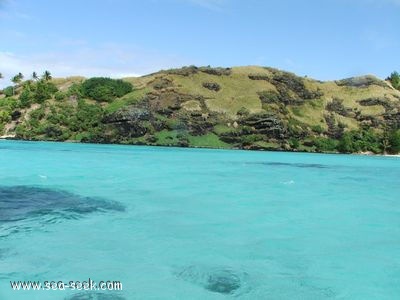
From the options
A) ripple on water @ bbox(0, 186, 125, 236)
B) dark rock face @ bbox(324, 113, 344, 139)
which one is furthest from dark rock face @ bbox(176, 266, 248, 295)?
dark rock face @ bbox(324, 113, 344, 139)

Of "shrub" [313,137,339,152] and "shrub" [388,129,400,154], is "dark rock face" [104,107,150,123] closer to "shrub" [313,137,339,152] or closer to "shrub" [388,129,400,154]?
"shrub" [313,137,339,152]

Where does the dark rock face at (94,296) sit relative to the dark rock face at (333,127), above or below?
below

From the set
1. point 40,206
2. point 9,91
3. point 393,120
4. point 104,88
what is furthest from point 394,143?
point 9,91

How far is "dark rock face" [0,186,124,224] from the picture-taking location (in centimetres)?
2419

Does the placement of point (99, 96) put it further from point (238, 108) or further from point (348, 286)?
point (348, 286)

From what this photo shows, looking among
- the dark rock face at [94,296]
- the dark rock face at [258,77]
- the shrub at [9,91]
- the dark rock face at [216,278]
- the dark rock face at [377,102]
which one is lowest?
the dark rock face at [216,278]

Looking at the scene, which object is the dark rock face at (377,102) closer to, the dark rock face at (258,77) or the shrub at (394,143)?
the shrub at (394,143)

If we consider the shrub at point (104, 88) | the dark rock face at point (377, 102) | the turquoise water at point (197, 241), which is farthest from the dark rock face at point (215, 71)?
the turquoise water at point (197, 241)

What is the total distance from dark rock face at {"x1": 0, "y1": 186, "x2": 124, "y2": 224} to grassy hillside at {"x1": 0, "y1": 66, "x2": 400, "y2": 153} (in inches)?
4608

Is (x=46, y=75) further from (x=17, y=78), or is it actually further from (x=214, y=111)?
(x=214, y=111)

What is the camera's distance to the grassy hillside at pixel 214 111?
6058 inches

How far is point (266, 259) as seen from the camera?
18484 mm

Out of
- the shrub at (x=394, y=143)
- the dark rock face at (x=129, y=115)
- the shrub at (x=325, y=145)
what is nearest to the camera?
the shrub at (x=394, y=143)

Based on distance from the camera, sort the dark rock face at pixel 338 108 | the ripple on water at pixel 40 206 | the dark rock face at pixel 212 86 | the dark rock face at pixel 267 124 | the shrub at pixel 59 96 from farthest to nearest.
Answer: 1. the dark rock face at pixel 338 108
2. the dark rock face at pixel 212 86
3. the shrub at pixel 59 96
4. the dark rock face at pixel 267 124
5. the ripple on water at pixel 40 206
